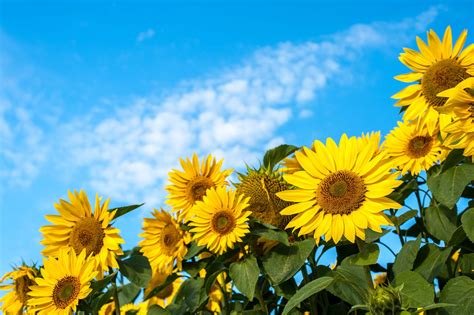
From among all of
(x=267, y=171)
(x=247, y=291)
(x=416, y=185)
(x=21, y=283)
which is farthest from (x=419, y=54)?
(x=21, y=283)

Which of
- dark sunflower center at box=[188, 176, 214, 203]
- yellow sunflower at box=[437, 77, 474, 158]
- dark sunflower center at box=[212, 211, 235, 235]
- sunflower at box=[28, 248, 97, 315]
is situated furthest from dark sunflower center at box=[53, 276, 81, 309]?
yellow sunflower at box=[437, 77, 474, 158]

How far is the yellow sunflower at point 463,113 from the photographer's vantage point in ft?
9.28

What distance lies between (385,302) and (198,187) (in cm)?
197

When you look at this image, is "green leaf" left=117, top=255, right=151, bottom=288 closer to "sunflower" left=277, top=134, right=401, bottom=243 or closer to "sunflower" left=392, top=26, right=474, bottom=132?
"sunflower" left=277, top=134, right=401, bottom=243

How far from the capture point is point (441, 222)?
335 centimetres

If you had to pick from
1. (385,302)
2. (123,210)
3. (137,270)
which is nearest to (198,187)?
(123,210)

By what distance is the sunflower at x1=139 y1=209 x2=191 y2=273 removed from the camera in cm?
387

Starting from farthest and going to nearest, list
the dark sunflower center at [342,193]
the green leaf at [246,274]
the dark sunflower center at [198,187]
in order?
1. the dark sunflower center at [198,187]
2. the green leaf at [246,274]
3. the dark sunflower center at [342,193]

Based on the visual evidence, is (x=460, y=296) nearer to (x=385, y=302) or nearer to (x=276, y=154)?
(x=385, y=302)

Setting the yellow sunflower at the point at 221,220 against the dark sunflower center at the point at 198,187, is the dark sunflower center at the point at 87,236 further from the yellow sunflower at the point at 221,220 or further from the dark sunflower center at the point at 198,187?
the dark sunflower center at the point at 198,187

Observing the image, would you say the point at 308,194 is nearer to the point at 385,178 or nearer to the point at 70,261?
the point at 385,178

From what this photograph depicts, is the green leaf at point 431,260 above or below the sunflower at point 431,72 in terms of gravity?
below

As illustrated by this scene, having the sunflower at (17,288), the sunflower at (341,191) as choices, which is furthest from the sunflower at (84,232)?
the sunflower at (341,191)

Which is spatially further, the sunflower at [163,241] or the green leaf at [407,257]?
the sunflower at [163,241]
